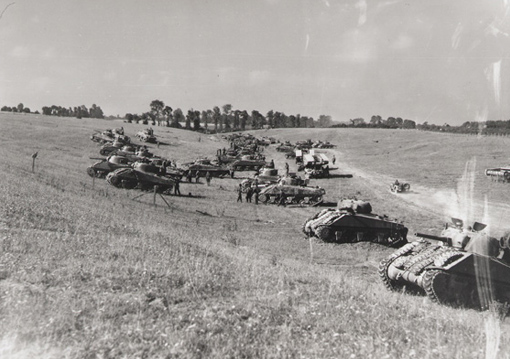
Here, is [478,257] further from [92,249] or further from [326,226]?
[92,249]

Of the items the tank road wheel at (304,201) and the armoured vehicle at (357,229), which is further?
the tank road wheel at (304,201)

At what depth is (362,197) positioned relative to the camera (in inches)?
1310

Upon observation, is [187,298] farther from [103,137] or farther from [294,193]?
[103,137]

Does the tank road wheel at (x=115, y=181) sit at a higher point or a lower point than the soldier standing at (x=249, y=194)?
higher

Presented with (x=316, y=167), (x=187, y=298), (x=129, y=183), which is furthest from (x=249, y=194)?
(x=187, y=298)

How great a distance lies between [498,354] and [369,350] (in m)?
2.22

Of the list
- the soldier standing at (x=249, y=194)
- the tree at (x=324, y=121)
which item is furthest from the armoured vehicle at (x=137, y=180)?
the tree at (x=324, y=121)

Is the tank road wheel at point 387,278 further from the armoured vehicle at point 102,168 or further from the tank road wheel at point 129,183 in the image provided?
the armoured vehicle at point 102,168

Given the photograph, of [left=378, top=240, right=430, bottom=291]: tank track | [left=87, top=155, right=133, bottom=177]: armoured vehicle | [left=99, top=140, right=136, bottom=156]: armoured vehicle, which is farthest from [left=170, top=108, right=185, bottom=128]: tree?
[left=378, top=240, right=430, bottom=291]: tank track

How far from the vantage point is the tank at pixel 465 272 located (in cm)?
1171

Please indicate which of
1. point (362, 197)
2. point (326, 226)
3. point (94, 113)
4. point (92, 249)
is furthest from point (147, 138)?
point (94, 113)

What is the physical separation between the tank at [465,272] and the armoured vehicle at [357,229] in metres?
6.11

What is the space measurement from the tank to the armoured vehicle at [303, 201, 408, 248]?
20.0 feet

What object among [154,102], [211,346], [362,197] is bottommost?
[362,197]
